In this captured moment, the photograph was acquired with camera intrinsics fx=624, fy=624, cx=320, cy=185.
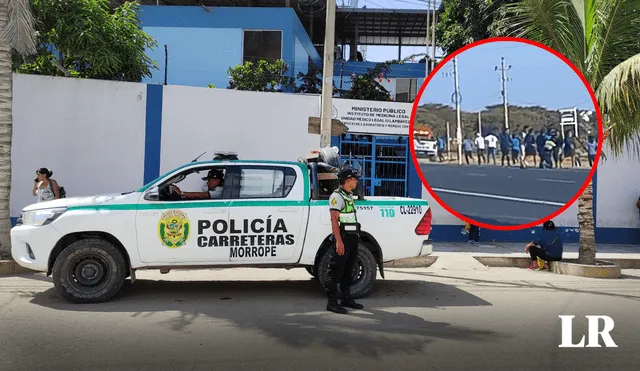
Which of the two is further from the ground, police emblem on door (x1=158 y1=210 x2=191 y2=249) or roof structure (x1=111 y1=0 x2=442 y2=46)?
roof structure (x1=111 y1=0 x2=442 y2=46)

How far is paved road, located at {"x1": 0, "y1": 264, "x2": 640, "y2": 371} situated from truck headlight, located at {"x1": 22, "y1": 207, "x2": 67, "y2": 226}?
96 centimetres

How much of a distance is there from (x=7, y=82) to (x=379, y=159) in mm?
8018

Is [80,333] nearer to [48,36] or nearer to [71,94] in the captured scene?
[71,94]

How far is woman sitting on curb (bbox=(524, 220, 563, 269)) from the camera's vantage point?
11.3m

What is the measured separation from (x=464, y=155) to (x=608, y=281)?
6.88 meters

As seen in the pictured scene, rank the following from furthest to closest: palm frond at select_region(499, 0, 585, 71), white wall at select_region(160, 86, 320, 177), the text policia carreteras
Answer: white wall at select_region(160, 86, 320, 177) < palm frond at select_region(499, 0, 585, 71) < the text policia carreteras

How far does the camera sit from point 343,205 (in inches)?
283

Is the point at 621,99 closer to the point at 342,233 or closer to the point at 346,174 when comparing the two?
the point at 346,174

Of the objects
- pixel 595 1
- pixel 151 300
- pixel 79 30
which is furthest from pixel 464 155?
pixel 79 30

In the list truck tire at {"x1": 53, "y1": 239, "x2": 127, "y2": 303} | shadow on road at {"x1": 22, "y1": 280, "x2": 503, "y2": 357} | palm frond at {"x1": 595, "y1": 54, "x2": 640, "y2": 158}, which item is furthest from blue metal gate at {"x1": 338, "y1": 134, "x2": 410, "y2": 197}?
truck tire at {"x1": 53, "y1": 239, "x2": 127, "y2": 303}

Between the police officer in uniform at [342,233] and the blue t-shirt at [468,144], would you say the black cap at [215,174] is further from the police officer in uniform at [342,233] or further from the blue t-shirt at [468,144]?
the blue t-shirt at [468,144]

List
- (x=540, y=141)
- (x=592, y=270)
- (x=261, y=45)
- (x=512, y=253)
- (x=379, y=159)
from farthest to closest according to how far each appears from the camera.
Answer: (x=261, y=45) → (x=379, y=159) → (x=512, y=253) → (x=592, y=270) → (x=540, y=141)

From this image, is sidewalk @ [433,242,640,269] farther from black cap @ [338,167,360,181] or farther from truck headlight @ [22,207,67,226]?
truck headlight @ [22,207,67,226]

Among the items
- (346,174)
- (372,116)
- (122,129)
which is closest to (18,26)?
(122,129)
